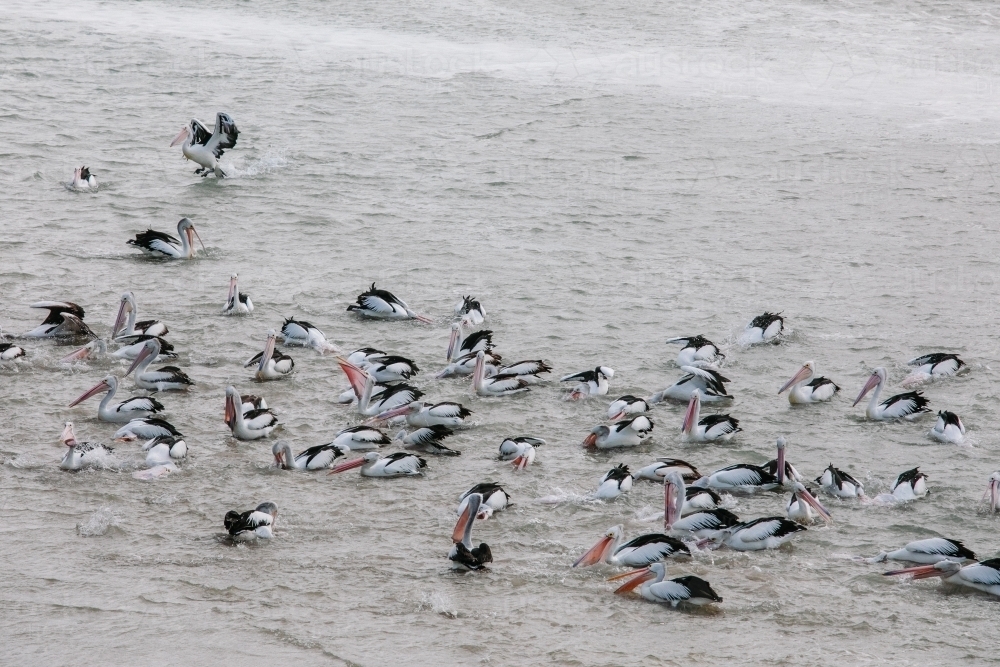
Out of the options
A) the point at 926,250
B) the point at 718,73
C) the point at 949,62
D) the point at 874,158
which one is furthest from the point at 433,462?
the point at 949,62

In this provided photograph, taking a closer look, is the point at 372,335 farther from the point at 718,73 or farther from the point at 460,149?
the point at 718,73

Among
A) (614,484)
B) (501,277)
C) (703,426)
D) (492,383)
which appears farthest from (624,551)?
(501,277)

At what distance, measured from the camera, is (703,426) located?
8.91 metres

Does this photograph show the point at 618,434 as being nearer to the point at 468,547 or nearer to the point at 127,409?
the point at 468,547

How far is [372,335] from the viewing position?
10883 millimetres

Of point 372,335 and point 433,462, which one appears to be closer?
point 433,462

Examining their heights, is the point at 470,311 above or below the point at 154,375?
Result: above

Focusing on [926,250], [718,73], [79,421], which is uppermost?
[718,73]

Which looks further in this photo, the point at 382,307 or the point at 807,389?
the point at 382,307

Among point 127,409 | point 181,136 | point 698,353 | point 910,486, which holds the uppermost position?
point 181,136

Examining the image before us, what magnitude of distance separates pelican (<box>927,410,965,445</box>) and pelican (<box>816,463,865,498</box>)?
4.26ft

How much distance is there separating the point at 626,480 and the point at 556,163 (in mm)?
9808

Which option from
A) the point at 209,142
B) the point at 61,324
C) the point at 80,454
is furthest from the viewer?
the point at 209,142

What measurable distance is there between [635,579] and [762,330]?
485 cm
